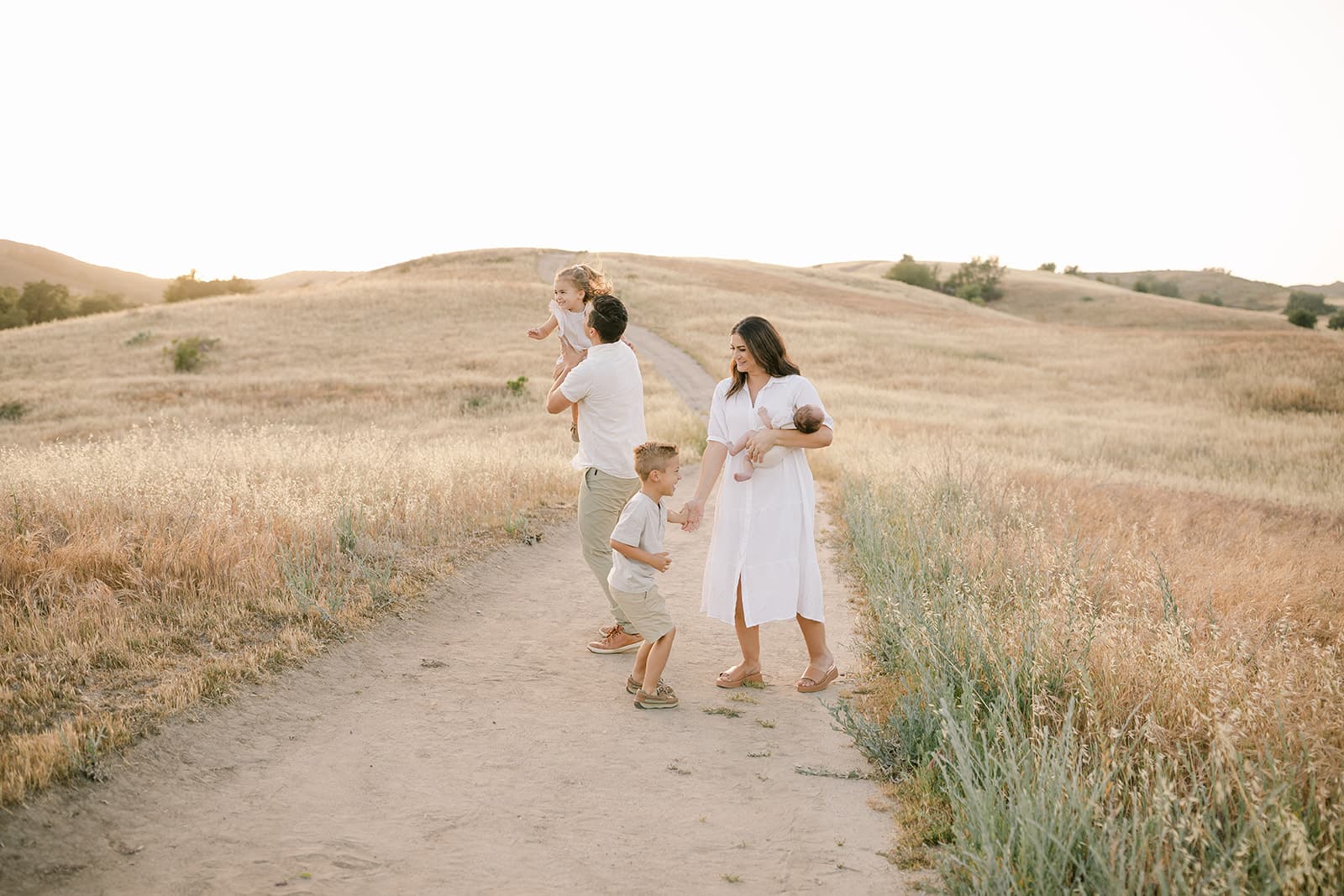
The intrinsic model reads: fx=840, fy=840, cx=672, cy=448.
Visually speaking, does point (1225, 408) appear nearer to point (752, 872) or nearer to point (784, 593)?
point (784, 593)

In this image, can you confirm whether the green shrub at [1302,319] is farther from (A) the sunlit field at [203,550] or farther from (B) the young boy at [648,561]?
(B) the young boy at [648,561]

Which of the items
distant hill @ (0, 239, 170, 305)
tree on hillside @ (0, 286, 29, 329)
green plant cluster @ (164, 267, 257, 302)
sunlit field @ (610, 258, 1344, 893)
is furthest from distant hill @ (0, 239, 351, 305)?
sunlit field @ (610, 258, 1344, 893)

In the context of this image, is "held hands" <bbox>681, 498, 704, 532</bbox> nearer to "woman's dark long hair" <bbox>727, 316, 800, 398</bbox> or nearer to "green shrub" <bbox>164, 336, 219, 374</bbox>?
"woman's dark long hair" <bbox>727, 316, 800, 398</bbox>

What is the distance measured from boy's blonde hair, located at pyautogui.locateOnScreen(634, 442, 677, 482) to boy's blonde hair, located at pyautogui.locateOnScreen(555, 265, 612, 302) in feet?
4.92

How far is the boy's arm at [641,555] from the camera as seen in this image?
5348 mm

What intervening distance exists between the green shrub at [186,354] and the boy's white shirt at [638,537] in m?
34.1

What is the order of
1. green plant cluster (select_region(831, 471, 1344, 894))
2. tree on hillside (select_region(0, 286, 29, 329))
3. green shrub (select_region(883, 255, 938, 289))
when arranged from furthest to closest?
green shrub (select_region(883, 255, 938, 289)) < tree on hillside (select_region(0, 286, 29, 329)) < green plant cluster (select_region(831, 471, 1344, 894))

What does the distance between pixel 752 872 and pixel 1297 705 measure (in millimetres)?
2791

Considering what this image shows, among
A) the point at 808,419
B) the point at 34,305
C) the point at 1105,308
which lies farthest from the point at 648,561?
the point at 1105,308

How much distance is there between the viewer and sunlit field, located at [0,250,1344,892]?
134 inches

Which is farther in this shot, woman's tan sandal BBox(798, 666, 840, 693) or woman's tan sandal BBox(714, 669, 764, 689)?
woman's tan sandal BBox(714, 669, 764, 689)

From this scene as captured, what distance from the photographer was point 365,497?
8.89 m

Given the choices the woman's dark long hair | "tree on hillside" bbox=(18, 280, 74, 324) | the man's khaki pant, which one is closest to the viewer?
the woman's dark long hair

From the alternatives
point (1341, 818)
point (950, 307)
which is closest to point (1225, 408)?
point (1341, 818)
